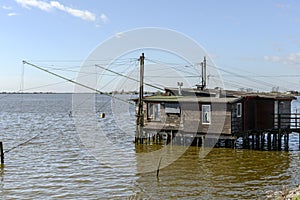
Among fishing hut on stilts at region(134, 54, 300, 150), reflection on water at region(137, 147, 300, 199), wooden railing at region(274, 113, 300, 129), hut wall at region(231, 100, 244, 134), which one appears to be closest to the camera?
reflection on water at region(137, 147, 300, 199)

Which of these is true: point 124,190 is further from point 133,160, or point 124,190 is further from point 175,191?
point 133,160

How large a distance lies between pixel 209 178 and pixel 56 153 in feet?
45.7

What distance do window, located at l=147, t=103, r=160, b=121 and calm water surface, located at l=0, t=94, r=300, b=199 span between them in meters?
2.56

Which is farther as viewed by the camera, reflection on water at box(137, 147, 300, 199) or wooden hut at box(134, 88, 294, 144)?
wooden hut at box(134, 88, 294, 144)

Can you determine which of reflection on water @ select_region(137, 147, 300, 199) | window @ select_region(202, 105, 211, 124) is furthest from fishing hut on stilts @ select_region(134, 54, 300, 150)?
reflection on water @ select_region(137, 147, 300, 199)

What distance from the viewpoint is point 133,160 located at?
92.1ft

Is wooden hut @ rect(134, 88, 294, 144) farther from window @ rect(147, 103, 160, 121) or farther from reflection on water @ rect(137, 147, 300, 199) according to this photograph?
reflection on water @ rect(137, 147, 300, 199)

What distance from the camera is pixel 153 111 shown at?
33.5m

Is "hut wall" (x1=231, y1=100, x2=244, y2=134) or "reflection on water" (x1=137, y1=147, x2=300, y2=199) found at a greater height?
"hut wall" (x1=231, y1=100, x2=244, y2=134)

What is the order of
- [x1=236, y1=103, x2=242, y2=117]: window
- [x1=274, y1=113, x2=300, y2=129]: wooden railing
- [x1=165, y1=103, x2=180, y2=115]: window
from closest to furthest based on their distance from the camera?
1. [x1=236, y1=103, x2=242, y2=117]: window
2. [x1=165, y1=103, x2=180, y2=115]: window
3. [x1=274, y1=113, x2=300, y2=129]: wooden railing

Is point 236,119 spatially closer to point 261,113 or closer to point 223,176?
point 261,113

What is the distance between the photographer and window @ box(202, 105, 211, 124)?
30.6m

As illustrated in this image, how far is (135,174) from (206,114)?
9.43 meters

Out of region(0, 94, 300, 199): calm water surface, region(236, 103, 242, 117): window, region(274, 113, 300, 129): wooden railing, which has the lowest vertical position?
region(0, 94, 300, 199): calm water surface
